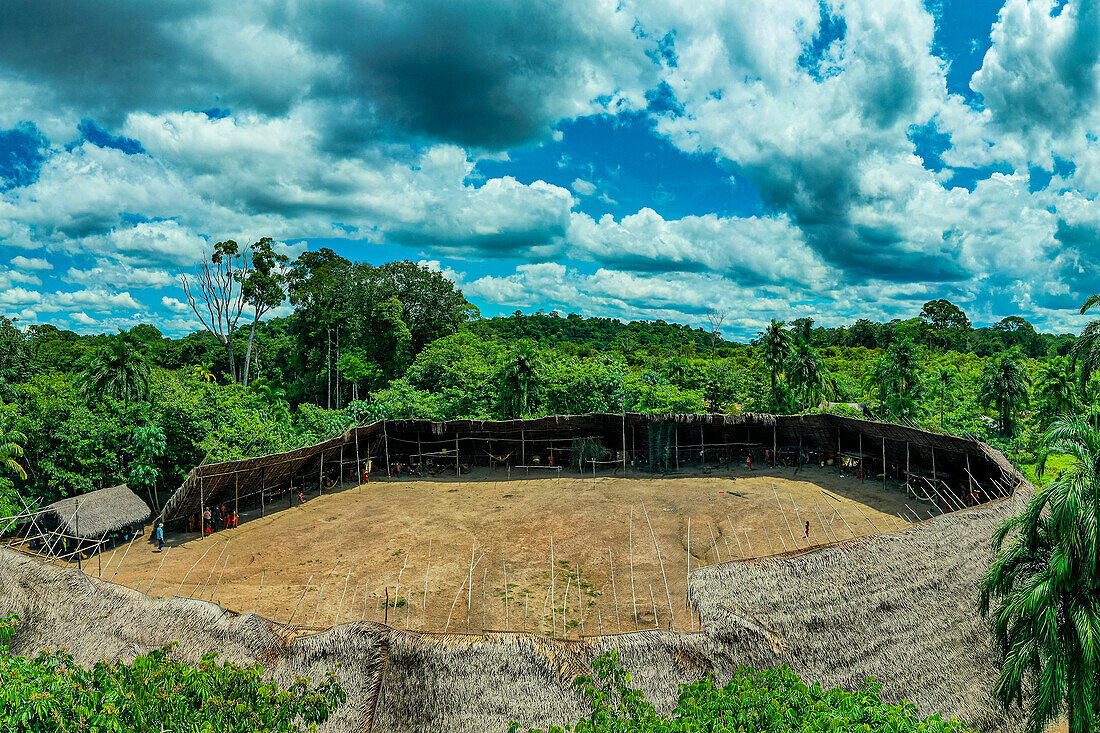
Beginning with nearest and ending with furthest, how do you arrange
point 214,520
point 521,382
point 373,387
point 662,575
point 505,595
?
point 505,595 < point 662,575 < point 214,520 < point 521,382 < point 373,387

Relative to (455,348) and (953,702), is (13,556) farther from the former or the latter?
(455,348)

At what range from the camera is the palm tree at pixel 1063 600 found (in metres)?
7.31

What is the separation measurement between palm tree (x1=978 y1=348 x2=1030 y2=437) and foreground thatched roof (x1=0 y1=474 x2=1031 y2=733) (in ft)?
42.4

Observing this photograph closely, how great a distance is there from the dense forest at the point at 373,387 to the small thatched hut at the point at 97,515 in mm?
1466

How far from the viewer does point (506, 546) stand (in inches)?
634

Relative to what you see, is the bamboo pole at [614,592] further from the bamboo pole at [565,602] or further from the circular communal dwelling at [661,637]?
the bamboo pole at [565,602]

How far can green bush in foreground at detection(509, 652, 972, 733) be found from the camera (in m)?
5.39

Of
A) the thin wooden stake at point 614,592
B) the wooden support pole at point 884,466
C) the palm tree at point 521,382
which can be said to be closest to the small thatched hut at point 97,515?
the thin wooden stake at point 614,592

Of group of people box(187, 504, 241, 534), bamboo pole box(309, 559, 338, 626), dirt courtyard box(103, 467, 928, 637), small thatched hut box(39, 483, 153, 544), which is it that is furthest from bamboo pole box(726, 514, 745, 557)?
small thatched hut box(39, 483, 153, 544)

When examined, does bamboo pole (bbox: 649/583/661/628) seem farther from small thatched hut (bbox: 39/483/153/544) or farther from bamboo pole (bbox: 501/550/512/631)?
small thatched hut (bbox: 39/483/153/544)

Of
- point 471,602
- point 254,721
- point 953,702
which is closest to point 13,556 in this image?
point 471,602

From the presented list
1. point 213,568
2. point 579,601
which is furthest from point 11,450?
point 579,601

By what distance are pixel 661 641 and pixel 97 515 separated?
15.6m

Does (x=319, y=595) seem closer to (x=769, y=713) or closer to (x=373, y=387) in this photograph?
(x=769, y=713)
